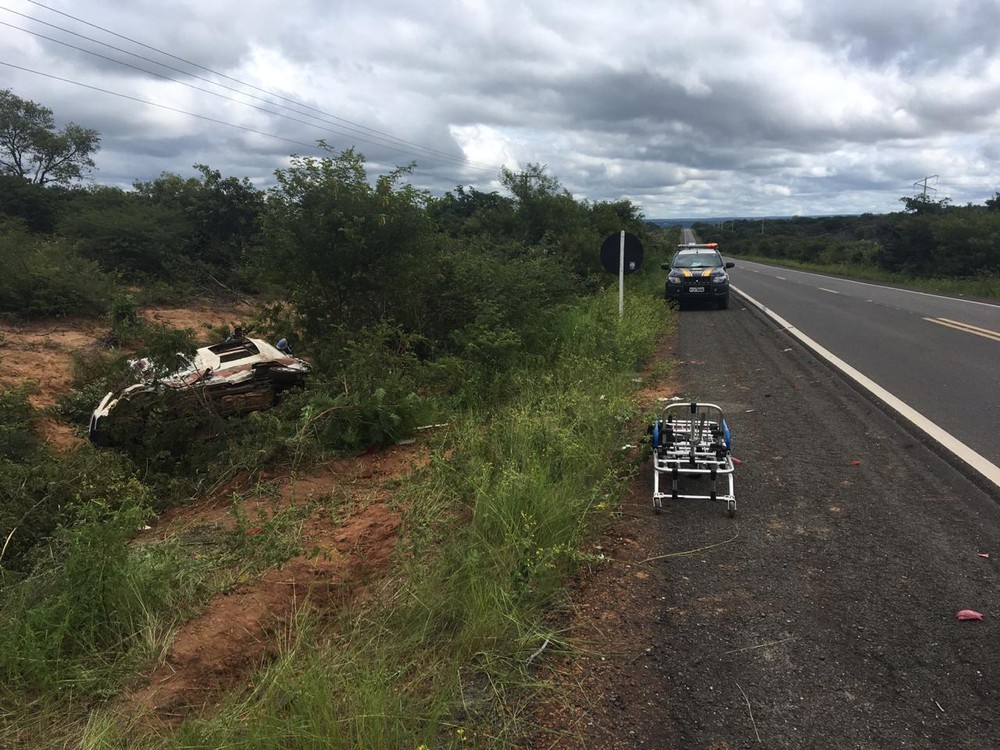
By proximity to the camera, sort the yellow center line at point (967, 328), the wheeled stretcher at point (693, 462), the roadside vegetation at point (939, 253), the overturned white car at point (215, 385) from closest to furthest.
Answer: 1. the wheeled stretcher at point (693, 462)
2. the overturned white car at point (215, 385)
3. the yellow center line at point (967, 328)
4. the roadside vegetation at point (939, 253)

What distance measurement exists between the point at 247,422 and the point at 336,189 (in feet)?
13.5

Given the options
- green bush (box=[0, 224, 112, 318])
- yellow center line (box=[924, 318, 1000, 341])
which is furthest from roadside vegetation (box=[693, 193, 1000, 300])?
green bush (box=[0, 224, 112, 318])

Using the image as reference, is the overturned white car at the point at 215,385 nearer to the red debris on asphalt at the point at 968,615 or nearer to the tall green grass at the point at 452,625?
the tall green grass at the point at 452,625

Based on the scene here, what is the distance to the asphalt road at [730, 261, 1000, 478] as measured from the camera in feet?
20.7

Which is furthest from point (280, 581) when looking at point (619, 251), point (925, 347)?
point (619, 251)

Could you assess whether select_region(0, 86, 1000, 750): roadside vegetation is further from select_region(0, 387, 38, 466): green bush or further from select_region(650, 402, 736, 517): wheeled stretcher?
select_region(650, 402, 736, 517): wheeled stretcher

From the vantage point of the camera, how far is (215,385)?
7422 mm

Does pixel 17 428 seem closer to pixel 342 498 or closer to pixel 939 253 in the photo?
pixel 342 498

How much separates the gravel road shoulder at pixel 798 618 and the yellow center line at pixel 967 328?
27.2 ft

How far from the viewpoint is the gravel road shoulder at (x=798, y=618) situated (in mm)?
2299

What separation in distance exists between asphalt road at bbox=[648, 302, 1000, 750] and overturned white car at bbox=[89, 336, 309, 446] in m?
5.49

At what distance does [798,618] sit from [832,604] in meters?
0.25

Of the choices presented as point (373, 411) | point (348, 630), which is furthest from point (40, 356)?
point (348, 630)

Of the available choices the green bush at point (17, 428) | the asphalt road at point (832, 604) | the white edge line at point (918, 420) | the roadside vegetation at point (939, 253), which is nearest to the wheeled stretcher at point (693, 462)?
the asphalt road at point (832, 604)
